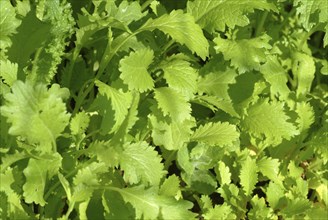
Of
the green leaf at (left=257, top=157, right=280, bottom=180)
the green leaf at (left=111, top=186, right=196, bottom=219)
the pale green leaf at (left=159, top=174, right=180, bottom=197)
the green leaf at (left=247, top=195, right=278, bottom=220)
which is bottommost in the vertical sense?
the green leaf at (left=247, top=195, right=278, bottom=220)

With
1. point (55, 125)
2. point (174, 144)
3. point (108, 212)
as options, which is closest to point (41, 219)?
point (108, 212)

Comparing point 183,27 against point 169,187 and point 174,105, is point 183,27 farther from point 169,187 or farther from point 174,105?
point 169,187

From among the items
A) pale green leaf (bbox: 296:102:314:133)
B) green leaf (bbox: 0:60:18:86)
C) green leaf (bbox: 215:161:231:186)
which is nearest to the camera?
green leaf (bbox: 0:60:18:86)

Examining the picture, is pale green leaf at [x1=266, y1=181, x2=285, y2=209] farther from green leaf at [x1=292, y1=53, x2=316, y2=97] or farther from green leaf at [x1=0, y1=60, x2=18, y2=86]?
green leaf at [x1=0, y1=60, x2=18, y2=86]

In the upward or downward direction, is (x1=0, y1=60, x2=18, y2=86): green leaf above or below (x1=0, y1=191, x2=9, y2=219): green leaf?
above

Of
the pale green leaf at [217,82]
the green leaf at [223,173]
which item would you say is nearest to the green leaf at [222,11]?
the pale green leaf at [217,82]

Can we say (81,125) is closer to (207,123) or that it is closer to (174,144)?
(174,144)

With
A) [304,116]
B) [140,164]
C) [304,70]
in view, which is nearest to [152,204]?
[140,164]

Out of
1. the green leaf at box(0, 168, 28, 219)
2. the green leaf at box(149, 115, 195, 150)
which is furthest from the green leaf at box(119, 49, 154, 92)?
the green leaf at box(0, 168, 28, 219)
